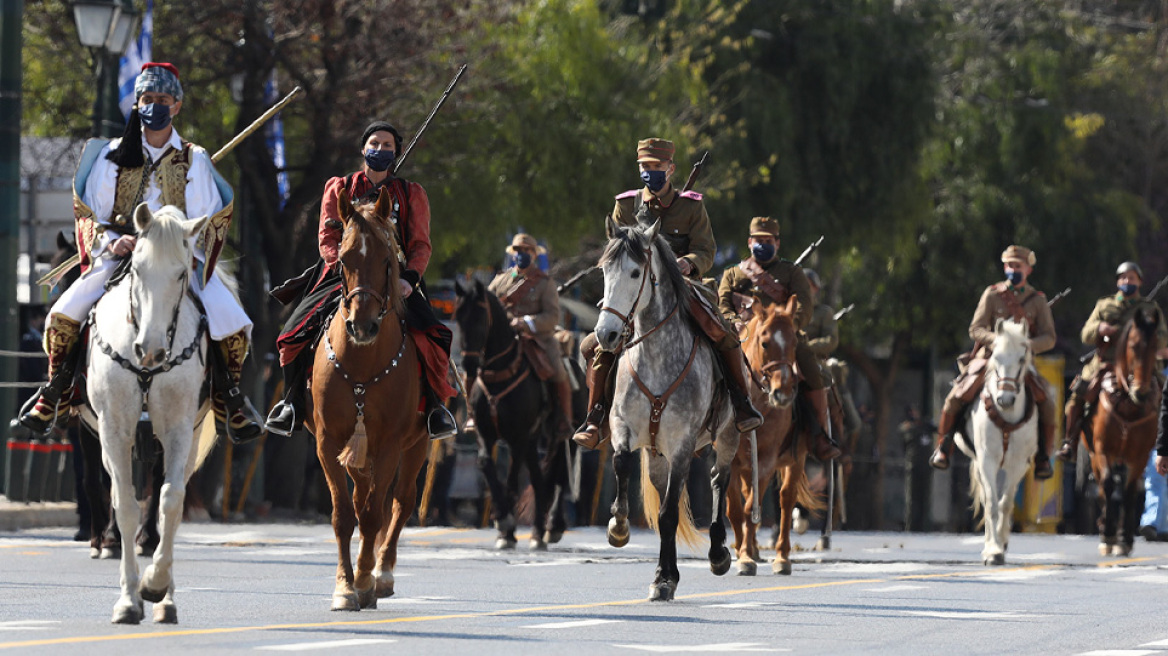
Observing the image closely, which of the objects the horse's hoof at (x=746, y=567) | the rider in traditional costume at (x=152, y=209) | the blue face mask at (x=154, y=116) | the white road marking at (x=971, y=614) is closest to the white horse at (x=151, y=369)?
the rider in traditional costume at (x=152, y=209)

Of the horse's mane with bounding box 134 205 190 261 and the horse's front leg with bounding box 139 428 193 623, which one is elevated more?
the horse's mane with bounding box 134 205 190 261

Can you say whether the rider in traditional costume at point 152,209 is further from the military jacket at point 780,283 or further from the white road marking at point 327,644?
the military jacket at point 780,283

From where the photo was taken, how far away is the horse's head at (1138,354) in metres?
24.4

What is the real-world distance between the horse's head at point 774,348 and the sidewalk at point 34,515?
796 centimetres

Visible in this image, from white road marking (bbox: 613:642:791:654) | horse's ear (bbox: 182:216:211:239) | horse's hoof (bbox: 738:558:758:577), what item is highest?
horse's ear (bbox: 182:216:211:239)

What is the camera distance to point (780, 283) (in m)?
19.5

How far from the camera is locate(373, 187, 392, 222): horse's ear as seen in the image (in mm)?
13289

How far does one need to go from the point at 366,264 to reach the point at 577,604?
2.93 metres

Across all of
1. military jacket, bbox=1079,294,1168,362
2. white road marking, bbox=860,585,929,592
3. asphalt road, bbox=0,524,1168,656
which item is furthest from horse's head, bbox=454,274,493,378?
military jacket, bbox=1079,294,1168,362

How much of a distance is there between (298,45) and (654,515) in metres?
13.6

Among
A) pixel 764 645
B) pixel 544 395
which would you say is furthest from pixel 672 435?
pixel 544 395

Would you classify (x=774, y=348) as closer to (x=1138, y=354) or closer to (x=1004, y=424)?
(x=1004, y=424)

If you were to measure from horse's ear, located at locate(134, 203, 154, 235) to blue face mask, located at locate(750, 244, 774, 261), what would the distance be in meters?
8.05

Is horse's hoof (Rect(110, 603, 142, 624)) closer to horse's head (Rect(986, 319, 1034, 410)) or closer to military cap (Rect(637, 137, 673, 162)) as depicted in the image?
military cap (Rect(637, 137, 673, 162))
